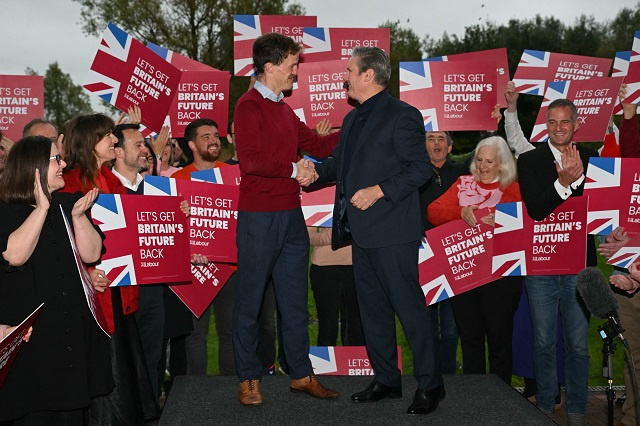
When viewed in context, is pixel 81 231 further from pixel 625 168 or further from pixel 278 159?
pixel 625 168

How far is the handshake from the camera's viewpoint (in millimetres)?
5336

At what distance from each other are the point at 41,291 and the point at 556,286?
12.6ft

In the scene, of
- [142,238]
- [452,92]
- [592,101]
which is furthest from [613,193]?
[142,238]

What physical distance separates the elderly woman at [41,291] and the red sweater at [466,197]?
3.38 m

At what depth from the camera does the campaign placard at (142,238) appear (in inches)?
236

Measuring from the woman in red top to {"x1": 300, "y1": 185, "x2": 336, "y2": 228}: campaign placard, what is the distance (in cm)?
188

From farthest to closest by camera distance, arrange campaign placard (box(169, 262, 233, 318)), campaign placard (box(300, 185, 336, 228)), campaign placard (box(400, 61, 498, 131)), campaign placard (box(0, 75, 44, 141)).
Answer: campaign placard (box(0, 75, 44, 141)), campaign placard (box(400, 61, 498, 131)), campaign placard (box(300, 185, 336, 228)), campaign placard (box(169, 262, 233, 318))

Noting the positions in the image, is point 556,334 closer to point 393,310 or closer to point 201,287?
point 393,310

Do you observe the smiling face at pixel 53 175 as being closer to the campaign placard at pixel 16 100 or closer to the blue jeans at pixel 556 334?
the blue jeans at pixel 556 334

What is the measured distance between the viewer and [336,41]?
25.1 feet

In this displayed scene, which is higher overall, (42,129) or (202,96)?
(202,96)

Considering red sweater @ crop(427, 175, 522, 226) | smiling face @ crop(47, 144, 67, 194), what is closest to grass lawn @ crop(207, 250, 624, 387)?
red sweater @ crop(427, 175, 522, 226)

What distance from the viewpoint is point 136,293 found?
614 cm

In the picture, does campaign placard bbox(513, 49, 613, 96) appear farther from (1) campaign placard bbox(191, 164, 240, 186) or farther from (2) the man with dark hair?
(2) the man with dark hair
